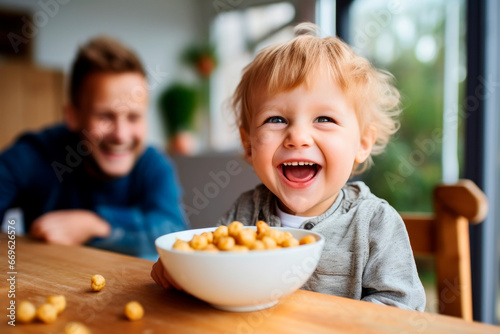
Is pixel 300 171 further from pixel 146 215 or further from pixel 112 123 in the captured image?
pixel 112 123

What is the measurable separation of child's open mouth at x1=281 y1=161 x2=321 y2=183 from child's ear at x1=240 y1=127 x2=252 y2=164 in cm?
11

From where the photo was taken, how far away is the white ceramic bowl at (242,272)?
494mm

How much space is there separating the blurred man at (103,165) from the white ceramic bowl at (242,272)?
1164mm

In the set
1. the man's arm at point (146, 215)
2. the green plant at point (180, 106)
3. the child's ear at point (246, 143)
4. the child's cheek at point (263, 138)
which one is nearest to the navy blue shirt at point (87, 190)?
the man's arm at point (146, 215)

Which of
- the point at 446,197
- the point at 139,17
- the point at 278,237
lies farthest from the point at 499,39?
the point at 139,17

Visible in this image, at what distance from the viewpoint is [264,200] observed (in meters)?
0.84

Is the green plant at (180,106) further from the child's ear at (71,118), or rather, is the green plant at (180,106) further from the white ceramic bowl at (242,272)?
the white ceramic bowl at (242,272)

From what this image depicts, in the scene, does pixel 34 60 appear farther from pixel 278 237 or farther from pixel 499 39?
pixel 278 237

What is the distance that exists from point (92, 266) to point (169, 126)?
3.57 m

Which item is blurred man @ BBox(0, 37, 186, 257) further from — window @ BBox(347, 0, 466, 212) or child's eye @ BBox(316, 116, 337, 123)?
child's eye @ BBox(316, 116, 337, 123)

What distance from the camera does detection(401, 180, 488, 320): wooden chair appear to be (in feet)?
2.61

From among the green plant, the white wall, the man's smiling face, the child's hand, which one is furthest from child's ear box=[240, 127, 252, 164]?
the green plant

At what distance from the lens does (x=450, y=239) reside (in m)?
0.83

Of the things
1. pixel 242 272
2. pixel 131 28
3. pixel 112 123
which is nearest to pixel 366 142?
pixel 242 272
